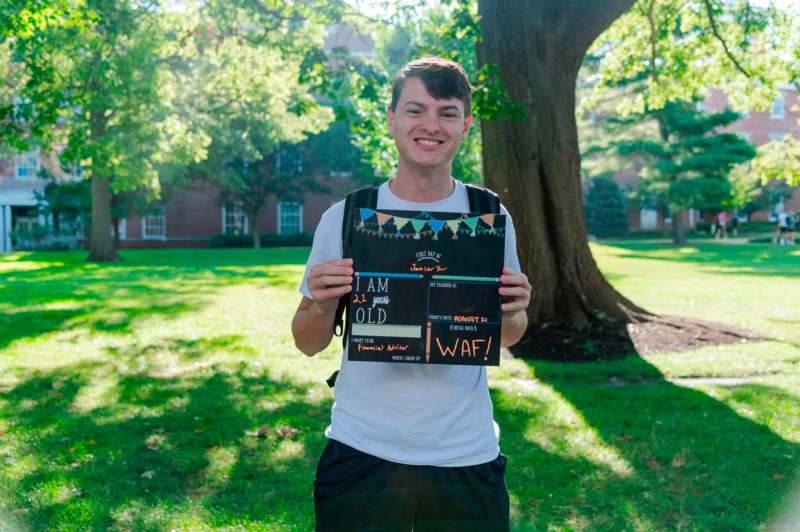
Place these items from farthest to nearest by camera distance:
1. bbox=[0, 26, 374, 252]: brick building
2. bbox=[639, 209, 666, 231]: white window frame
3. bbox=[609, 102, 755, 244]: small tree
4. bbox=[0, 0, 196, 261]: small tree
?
bbox=[639, 209, 666, 231]: white window frame
bbox=[0, 26, 374, 252]: brick building
bbox=[609, 102, 755, 244]: small tree
bbox=[0, 0, 196, 261]: small tree

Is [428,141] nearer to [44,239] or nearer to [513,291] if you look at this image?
[513,291]

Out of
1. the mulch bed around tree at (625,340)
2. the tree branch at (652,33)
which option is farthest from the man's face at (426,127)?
the tree branch at (652,33)

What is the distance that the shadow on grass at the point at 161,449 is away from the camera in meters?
4.66

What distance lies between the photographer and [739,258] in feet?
90.6

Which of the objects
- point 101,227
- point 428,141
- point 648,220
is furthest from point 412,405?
point 648,220

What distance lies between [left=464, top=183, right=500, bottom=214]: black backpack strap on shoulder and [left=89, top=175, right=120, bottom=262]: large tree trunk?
27678mm

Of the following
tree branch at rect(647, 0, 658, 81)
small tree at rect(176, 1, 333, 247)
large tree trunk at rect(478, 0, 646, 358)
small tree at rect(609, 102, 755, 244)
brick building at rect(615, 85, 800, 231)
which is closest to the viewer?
large tree trunk at rect(478, 0, 646, 358)

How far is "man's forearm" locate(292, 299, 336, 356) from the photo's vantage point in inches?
98.0

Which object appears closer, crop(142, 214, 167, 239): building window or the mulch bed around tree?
the mulch bed around tree

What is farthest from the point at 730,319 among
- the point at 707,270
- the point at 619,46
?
the point at 707,270

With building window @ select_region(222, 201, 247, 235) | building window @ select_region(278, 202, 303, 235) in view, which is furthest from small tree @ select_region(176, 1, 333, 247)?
building window @ select_region(278, 202, 303, 235)

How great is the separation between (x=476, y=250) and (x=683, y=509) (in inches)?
125

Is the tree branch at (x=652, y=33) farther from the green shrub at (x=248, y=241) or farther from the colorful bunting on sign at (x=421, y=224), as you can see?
the green shrub at (x=248, y=241)

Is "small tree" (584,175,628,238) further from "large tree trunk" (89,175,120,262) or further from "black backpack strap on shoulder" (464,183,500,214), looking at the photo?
"black backpack strap on shoulder" (464,183,500,214)
